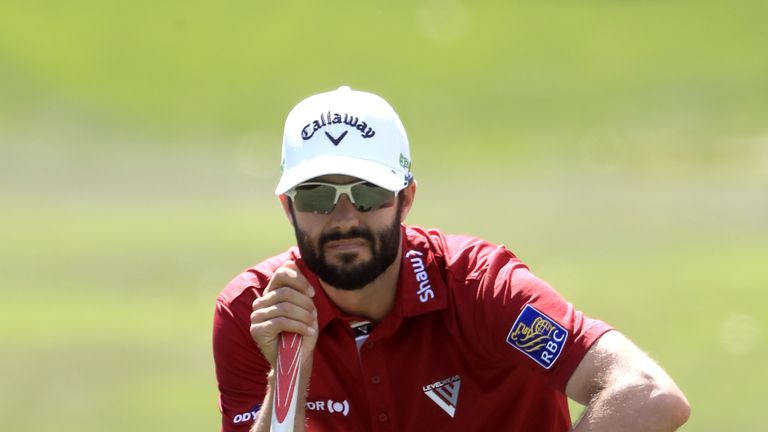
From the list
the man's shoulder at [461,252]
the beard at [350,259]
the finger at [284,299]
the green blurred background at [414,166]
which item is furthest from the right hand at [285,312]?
the green blurred background at [414,166]

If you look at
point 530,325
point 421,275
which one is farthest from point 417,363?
point 530,325

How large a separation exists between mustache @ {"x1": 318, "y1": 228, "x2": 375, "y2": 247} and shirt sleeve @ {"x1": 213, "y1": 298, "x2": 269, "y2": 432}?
0.48 m

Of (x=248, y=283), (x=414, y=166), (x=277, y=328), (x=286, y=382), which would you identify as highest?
(x=414, y=166)

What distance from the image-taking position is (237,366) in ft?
18.0

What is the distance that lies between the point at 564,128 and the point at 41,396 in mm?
11596

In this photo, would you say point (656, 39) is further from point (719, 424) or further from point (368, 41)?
point (719, 424)

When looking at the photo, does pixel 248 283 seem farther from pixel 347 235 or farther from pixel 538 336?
pixel 538 336

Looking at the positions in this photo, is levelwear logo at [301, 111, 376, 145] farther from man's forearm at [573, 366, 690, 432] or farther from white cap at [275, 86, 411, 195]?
man's forearm at [573, 366, 690, 432]

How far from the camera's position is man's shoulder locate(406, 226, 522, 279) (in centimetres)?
526

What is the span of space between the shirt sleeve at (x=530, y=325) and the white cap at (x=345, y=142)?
551 mm

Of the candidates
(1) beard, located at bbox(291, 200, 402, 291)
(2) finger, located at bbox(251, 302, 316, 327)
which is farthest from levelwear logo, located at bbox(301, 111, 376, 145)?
(2) finger, located at bbox(251, 302, 316, 327)

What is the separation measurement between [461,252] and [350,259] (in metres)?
0.51

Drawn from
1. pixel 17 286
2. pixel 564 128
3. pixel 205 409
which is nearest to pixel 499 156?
pixel 564 128

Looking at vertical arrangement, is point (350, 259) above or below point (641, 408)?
above
